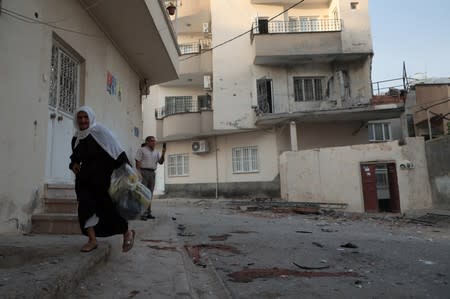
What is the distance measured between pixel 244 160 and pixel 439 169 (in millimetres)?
10045

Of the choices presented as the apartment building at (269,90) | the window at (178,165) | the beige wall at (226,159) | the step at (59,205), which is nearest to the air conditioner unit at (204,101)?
the apartment building at (269,90)

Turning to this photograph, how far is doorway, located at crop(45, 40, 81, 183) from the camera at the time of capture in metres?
6.19

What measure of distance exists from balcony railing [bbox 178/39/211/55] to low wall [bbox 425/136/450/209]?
13.9m

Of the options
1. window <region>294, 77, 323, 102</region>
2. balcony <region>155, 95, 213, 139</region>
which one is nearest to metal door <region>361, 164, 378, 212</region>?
window <region>294, 77, 323, 102</region>

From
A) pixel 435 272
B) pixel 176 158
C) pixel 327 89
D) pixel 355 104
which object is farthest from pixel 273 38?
pixel 435 272

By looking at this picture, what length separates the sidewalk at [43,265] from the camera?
8.01ft

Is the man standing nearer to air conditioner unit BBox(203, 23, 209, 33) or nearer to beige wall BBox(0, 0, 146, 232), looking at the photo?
beige wall BBox(0, 0, 146, 232)

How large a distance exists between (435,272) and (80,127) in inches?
164

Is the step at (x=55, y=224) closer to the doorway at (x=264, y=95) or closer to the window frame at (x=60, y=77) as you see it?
the window frame at (x=60, y=77)

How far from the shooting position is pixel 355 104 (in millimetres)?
20172

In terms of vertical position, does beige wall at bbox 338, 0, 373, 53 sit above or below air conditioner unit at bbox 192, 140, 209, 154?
above

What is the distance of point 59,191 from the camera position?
230 inches

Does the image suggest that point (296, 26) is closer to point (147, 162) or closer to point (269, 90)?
point (269, 90)

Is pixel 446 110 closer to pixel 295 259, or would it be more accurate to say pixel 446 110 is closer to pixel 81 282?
pixel 295 259
